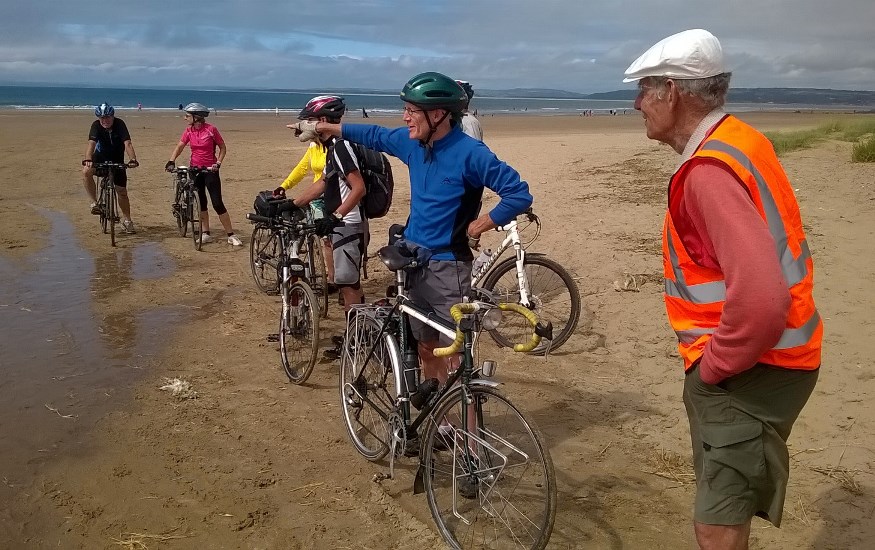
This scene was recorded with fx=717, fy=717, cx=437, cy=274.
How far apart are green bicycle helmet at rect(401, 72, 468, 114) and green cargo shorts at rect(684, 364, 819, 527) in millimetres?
1974

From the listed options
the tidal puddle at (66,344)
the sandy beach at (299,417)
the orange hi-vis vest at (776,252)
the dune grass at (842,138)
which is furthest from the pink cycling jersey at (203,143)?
the dune grass at (842,138)

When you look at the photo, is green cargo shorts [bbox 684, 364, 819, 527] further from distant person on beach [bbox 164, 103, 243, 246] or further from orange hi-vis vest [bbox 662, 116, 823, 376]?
distant person on beach [bbox 164, 103, 243, 246]

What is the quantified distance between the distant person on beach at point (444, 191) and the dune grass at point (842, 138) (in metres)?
A: 10.5

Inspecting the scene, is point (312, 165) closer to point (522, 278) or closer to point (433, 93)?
point (522, 278)

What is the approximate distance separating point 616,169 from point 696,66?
12.3 metres

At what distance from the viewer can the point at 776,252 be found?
193 centimetres

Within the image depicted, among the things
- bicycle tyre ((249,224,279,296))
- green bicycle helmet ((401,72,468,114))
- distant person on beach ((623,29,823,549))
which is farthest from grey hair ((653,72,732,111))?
bicycle tyre ((249,224,279,296))

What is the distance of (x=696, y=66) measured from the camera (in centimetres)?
212

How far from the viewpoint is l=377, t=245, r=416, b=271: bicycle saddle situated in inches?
145

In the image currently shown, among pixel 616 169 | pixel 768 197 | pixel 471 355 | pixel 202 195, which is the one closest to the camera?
pixel 768 197

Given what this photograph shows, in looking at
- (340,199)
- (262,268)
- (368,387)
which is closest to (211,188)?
(262,268)

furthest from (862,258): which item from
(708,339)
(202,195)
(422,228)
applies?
(202,195)

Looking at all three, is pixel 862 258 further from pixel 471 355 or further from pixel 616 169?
pixel 616 169

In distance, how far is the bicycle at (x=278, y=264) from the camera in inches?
247
